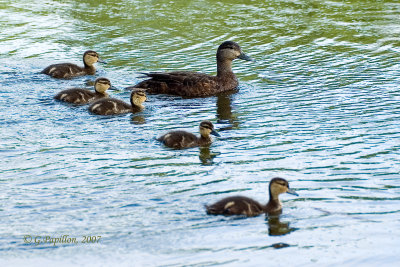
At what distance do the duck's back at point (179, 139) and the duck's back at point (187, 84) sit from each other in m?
2.42

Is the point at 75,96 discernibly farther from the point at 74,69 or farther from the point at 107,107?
the point at 74,69

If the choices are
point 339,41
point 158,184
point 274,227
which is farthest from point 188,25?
point 274,227

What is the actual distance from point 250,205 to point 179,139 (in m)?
1.98

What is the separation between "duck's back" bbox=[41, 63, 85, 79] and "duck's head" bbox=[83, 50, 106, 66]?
0.19 metres

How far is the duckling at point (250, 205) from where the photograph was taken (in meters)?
5.98

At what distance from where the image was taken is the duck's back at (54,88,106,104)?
9.84m

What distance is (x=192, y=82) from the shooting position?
10.4 meters

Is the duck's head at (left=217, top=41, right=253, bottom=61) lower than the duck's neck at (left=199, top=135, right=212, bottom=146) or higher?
higher

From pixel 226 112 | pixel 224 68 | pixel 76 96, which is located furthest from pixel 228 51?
pixel 76 96

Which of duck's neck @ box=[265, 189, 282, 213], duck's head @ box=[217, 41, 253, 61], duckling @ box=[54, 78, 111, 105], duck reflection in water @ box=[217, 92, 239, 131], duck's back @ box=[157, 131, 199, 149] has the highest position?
duck's head @ box=[217, 41, 253, 61]

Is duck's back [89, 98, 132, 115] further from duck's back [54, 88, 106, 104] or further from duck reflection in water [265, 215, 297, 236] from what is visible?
duck reflection in water [265, 215, 297, 236]

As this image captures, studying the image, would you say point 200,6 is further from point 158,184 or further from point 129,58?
point 158,184

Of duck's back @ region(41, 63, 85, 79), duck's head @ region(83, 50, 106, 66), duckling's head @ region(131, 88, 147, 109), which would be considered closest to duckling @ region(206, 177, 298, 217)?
duckling's head @ region(131, 88, 147, 109)

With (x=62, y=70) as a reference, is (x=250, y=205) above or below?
above
